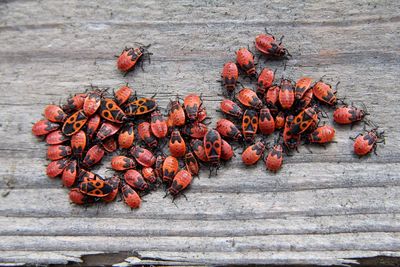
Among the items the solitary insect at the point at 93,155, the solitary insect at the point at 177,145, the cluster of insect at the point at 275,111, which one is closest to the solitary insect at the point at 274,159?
the cluster of insect at the point at 275,111

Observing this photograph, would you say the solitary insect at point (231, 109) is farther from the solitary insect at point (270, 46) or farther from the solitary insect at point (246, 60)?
the solitary insect at point (270, 46)

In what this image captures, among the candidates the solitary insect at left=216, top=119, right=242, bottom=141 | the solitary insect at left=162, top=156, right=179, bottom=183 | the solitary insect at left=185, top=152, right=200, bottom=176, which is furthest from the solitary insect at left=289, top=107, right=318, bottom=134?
the solitary insect at left=162, top=156, right=179, bottom=183

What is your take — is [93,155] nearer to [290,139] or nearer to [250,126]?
[250,126]

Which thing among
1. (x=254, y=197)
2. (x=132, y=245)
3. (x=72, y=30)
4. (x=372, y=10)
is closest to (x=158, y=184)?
(x=132, y=245)

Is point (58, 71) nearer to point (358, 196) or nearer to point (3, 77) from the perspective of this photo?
point (3, 77)

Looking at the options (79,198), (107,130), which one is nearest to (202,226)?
(79,198)

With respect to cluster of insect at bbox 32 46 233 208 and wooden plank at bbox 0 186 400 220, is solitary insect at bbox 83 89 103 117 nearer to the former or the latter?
cluster of insect at bbox 32 46 233 208

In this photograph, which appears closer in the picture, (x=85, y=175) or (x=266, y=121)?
(x=266, y=121)
